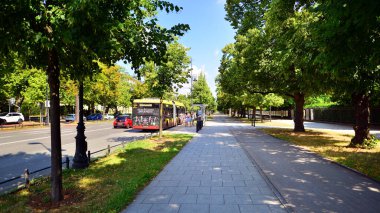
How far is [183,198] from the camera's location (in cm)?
648

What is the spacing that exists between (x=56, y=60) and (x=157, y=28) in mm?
2227

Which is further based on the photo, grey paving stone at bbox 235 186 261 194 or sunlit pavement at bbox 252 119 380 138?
sunlit pavement at bbox 252 119 380 138

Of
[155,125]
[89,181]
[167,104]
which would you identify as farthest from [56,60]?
[167,104]

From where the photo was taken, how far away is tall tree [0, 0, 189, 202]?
485cm

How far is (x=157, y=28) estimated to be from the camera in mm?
6406

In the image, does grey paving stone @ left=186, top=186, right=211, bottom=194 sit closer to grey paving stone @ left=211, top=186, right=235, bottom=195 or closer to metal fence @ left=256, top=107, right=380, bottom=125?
grey paving stone @ left=211, top=186, right=235, bottom=195

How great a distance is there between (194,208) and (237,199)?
1.10 meters

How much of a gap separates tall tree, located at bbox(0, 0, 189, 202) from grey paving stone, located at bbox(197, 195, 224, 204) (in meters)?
3.02

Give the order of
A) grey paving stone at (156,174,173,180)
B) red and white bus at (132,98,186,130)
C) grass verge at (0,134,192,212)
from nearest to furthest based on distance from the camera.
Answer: grass verge at (0,134,192,212) → grey paving stone at (156,174,173,180) → red and white bus at (132,98,186,130)

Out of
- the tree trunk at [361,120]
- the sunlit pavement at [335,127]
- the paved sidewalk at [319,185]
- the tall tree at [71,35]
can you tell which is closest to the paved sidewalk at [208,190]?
the paved sidewalk at [319,185]

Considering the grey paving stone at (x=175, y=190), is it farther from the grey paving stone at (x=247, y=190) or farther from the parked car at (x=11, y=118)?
the parked car at (x=11, y=118)

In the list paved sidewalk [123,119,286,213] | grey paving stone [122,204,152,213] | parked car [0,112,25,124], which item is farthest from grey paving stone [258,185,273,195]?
parked car [0,112,25,124]

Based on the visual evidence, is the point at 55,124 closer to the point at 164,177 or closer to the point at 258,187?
the point at 164,177

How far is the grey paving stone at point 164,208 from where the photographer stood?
5.67 meters
